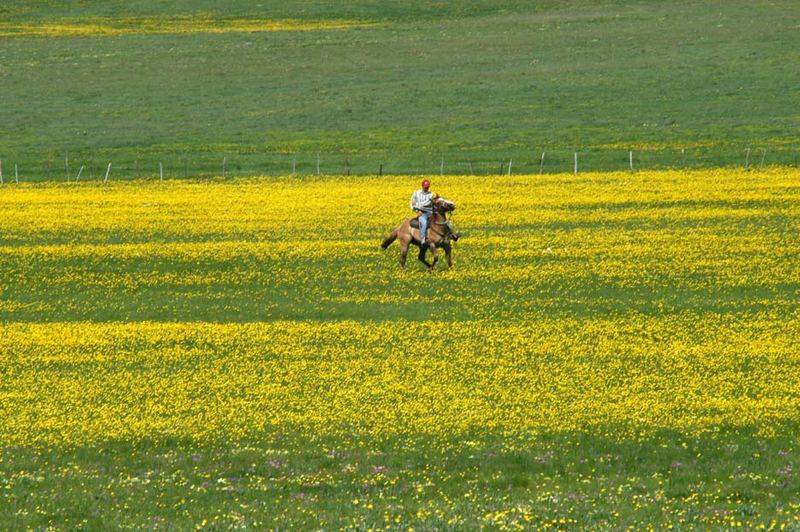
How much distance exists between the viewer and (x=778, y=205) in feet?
149

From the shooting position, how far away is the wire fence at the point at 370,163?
194 ft

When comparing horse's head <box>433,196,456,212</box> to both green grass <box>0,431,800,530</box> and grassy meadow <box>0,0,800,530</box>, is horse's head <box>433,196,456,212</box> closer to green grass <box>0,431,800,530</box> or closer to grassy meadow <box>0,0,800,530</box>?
grassy meadow <box>0,0,800,530</box>

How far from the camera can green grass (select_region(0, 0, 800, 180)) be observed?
64562 millimetres

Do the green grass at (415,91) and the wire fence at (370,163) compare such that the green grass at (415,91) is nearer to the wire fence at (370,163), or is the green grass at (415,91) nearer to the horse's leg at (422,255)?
the wire fence at (370,163)

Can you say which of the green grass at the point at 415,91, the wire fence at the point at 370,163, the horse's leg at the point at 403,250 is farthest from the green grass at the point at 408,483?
the green grass at the point at 415,91

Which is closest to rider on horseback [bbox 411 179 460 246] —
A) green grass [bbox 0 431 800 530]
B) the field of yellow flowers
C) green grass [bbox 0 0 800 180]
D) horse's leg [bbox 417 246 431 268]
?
horse's leg [bbox 417 246 431 268]

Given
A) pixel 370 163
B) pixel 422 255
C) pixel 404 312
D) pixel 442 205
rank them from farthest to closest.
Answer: pixel 370 163 < pixel 422 255 < pixel 442 205 < pixel 404 312

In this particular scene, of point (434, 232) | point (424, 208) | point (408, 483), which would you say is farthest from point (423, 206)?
point (408, 483)

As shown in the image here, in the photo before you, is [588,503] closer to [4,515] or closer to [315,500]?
[315,500]

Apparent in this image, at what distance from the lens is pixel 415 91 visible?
8594 cm

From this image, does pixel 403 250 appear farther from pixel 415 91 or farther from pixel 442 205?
pixel 415 91

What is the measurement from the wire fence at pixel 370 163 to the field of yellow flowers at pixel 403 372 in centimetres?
1288

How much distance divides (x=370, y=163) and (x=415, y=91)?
24.4 meters

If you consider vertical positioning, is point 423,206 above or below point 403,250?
above
